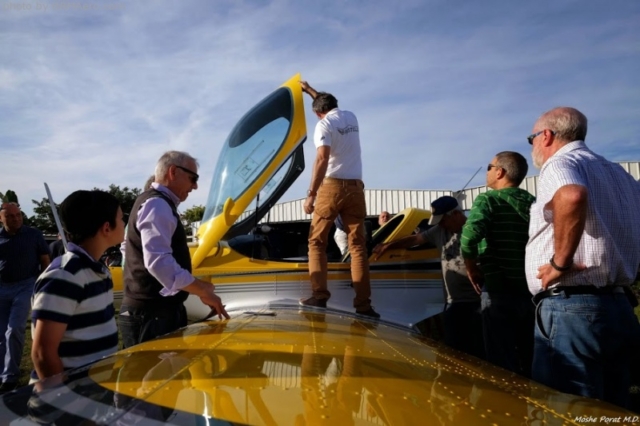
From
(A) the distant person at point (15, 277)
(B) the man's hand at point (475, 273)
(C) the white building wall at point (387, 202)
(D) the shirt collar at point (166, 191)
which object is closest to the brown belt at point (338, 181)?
(B) the man's hand at point (475, 273)

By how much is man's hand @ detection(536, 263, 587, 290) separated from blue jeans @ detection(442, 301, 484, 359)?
1.96 metres

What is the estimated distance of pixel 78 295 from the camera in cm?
173

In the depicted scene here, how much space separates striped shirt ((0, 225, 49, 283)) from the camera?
504 cm

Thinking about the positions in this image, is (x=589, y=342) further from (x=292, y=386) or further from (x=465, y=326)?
(x=465, y=326)

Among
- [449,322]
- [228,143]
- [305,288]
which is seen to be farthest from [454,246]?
[228,143]

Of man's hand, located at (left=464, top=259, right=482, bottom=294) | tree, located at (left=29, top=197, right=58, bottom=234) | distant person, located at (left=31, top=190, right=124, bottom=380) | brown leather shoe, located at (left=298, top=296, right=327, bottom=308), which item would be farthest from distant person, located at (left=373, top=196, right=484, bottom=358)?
tree, located at (left=29, top=197, right=58, bottom=234)

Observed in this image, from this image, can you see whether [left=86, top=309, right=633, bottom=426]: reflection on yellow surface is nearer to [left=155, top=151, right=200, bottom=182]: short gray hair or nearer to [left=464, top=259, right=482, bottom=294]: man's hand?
[left=155, top=151, right=200, bottom=182]: short gray hair

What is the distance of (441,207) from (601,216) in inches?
83.3

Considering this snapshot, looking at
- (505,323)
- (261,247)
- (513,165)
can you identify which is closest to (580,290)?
(505,323)

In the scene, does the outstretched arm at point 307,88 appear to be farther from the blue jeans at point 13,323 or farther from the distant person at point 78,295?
the blue jeans at point 13,323

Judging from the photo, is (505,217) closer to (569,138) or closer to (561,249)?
(569,138)

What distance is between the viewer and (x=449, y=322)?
4141mm

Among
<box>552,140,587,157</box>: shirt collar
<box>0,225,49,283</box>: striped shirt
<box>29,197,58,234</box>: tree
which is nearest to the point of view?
<box>552,140,587,157</box>: shirt collar

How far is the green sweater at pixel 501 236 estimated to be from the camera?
3096 millimetres
